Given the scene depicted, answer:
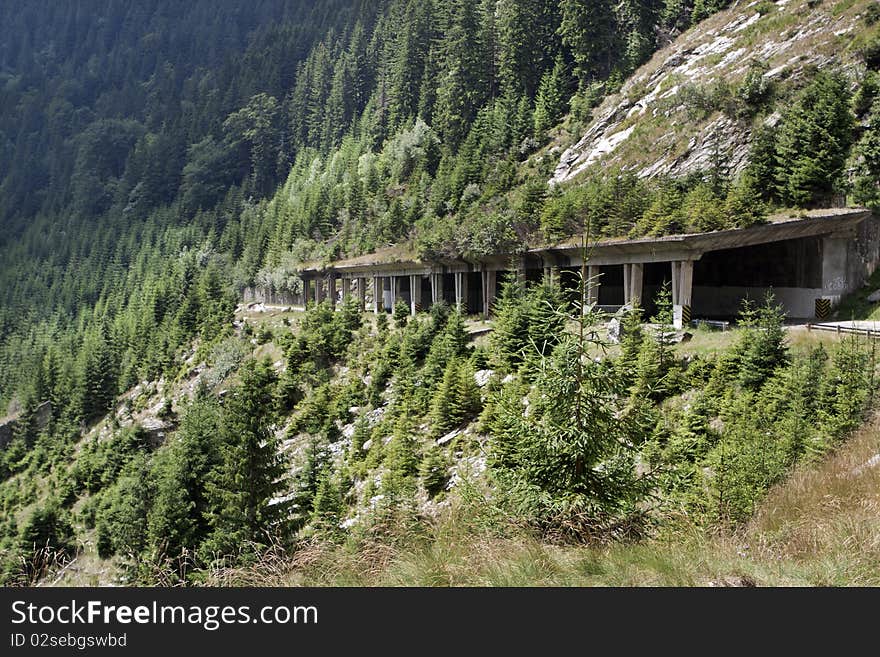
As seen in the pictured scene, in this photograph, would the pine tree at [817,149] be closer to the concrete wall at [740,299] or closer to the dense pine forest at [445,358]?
the dense pine forest at [445,358]

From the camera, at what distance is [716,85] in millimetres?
42844

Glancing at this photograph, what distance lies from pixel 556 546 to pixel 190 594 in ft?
12.6

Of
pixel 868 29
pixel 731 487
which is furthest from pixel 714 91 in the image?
pixel 731 487

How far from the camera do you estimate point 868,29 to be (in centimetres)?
3838

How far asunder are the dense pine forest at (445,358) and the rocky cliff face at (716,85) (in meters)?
0.68

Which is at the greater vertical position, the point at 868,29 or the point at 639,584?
the point at 868,29

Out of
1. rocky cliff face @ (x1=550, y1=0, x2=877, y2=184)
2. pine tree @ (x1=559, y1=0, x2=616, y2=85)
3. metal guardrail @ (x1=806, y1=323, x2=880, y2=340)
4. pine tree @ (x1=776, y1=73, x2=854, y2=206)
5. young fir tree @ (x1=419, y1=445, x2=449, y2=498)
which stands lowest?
young fir tree @ (x1=419, y1=445, x2=449, y2=498)

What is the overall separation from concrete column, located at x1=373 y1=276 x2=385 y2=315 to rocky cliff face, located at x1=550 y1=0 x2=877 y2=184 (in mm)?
17791

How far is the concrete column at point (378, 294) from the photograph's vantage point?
5459 cm

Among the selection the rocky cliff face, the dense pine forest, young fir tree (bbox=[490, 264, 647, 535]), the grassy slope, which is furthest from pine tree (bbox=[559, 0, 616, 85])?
the grassy slope

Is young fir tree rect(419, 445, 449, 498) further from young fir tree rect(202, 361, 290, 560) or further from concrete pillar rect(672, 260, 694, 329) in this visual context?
Result: concrete pillar rect(672, 260, 694, 329)

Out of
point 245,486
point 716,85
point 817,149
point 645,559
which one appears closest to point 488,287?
point 817,149

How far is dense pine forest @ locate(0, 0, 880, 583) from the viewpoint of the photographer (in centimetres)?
1009

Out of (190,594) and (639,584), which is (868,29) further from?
(190,594)
